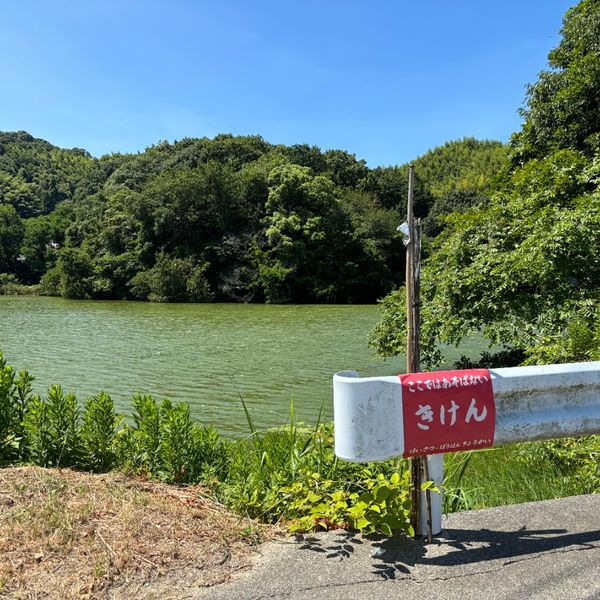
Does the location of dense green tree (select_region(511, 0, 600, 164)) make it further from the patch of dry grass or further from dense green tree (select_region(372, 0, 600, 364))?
the patch of dry grass

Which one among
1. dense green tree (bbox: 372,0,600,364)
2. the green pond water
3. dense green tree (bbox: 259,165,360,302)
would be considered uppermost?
dense green tree (bbox: 259,165,360,302)

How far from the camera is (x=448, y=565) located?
2121 millimetres

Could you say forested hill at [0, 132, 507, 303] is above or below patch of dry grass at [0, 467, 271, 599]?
above

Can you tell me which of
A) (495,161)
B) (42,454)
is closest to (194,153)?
(495,161)

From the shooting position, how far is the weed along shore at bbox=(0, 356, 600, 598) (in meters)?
2.11

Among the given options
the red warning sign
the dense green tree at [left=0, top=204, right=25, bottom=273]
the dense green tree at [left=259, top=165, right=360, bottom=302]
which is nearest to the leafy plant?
the red warning sign

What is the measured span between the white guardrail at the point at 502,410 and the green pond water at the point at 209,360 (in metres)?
5.28

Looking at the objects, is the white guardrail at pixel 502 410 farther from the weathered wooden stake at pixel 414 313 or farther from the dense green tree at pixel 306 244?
the dense green tree at pixel 306 244

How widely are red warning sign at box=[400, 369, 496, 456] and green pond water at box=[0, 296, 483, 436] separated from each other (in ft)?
17.7

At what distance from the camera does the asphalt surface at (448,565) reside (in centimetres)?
195

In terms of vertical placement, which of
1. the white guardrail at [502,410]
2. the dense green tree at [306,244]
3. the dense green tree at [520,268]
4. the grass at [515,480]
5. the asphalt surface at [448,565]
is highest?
the dense green tree at [306,244]

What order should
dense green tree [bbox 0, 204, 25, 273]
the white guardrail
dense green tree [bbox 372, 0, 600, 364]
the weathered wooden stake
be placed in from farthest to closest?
1. dense green tree [bbox 0, 204, 25, 273]
2. dense green tree [bbox 372, 0, 600, 364]
3. the weathered wooden stake
4. the white guardrail

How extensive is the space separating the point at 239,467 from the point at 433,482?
115 cm

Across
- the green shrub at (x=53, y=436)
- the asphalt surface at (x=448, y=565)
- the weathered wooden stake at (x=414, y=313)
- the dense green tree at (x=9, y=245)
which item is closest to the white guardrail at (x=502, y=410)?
the weathered wooden stake at (x=414, y=313)
